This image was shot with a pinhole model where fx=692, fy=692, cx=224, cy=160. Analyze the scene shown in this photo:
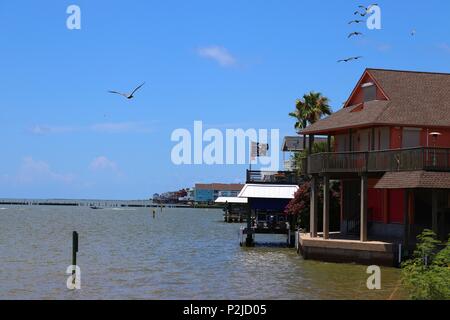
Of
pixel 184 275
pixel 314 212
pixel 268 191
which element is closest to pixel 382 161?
pixel 314 212

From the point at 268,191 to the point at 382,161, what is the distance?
15.8 metres

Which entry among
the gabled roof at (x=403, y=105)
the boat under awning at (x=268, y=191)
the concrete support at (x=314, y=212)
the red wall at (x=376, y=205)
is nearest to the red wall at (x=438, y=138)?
the gabled roof at (x=403, y=105)

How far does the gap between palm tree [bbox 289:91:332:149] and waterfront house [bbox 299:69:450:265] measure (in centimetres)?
2944

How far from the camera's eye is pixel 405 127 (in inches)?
1502

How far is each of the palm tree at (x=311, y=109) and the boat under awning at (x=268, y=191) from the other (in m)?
23.9

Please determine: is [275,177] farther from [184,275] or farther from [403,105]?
[184,275]

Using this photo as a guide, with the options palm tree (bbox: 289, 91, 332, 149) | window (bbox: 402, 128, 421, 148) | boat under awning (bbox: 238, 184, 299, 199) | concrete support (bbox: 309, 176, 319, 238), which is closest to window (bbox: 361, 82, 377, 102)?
window (bbox: 402, 128, 421, 148)

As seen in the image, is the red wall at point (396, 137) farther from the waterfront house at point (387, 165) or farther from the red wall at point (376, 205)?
the red wall at point (376, 205)

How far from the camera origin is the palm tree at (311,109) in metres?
75.1

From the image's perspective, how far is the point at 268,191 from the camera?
168ft

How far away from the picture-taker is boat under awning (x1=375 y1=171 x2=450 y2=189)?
32656mm

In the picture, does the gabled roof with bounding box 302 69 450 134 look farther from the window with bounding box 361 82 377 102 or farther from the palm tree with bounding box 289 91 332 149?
the palm tree with bounding box 289 91 332 149
